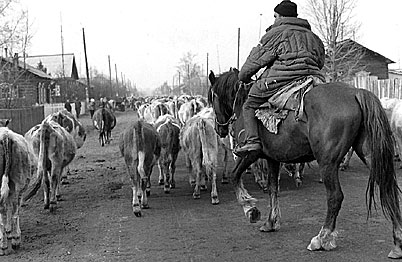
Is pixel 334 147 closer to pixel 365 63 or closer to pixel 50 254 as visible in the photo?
pixel 50 254

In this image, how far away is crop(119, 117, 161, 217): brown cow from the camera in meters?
10.7

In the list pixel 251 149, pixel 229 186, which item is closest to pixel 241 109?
pixel 251 149

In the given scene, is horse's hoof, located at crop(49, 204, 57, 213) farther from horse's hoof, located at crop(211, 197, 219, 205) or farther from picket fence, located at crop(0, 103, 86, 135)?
A: picket fence, located at crop(0, 103, 86, 135)

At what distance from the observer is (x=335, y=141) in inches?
275

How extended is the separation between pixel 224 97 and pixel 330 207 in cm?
273

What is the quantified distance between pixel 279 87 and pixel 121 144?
455 centimetres

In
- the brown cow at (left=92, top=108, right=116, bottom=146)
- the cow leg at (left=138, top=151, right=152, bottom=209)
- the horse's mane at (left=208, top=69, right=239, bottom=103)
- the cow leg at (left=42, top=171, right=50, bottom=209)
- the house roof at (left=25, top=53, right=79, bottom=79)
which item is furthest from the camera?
the house roof at (left=25, top=53, right=79, bottom=79)

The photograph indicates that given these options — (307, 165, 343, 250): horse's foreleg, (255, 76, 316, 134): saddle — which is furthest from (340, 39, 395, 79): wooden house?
(307, 165, 343, 250): horse's foreleg

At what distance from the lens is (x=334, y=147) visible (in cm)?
699

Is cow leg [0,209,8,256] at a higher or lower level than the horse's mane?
lower

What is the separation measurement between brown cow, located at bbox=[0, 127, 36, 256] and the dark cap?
462 cm

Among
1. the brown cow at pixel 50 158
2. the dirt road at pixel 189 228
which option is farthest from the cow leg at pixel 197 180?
the brown cow at pixel 50 158

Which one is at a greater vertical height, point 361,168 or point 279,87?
point 279,87

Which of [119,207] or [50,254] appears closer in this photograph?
[50,254]
